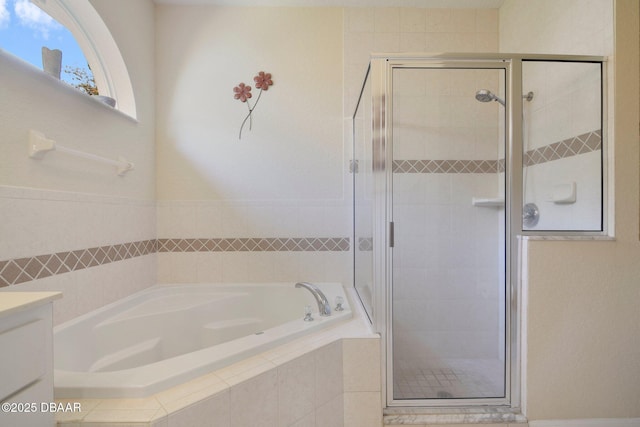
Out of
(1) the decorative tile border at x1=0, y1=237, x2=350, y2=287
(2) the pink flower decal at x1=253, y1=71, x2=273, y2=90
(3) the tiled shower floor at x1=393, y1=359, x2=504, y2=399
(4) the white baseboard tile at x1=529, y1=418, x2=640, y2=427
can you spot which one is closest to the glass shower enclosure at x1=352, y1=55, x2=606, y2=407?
(3) the tiled shower floor at x1=393, y1=359, x2=504, y2=399

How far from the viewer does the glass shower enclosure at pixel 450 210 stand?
1251 millimetres

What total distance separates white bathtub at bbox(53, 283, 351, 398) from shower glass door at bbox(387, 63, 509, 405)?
438mm

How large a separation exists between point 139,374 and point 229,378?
27 cm

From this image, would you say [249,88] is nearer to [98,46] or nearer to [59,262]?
[98,46]

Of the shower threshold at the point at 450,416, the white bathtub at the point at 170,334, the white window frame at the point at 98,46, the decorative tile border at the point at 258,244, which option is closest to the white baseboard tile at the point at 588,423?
the shower threshold at the point at 450,416

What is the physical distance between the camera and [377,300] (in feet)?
4.17

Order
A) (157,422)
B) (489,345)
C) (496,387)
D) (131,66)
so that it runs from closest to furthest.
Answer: (157,422)
(496,387)
(489,345)
(131,66)

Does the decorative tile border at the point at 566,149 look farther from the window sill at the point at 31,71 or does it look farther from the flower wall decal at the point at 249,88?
the window sill at the point at 31,71

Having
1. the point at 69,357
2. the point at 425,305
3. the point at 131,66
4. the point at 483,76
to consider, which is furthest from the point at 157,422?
the point at 131,66

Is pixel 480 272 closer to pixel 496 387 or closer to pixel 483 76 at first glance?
pixel 496 387

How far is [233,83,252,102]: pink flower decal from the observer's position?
2025 millimetres

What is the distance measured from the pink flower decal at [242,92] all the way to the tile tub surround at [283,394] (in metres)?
1.63

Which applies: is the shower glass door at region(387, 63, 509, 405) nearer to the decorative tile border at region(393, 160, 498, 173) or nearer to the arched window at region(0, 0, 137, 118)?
the decorative tile border at region(393, 160, 498, 173)

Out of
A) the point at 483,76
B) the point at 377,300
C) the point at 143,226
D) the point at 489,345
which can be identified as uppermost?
the point at 483,76
